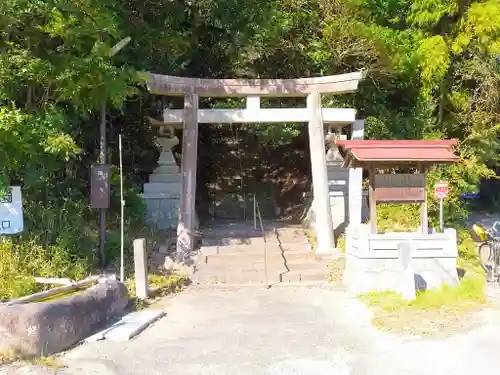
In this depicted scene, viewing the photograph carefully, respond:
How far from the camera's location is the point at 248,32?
13156 mm

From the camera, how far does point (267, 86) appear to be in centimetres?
1202

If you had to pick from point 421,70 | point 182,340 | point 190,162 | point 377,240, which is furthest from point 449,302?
point 421,70

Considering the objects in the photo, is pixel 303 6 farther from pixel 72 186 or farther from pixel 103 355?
pixel 103 355

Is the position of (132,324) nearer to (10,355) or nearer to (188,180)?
(10,355)

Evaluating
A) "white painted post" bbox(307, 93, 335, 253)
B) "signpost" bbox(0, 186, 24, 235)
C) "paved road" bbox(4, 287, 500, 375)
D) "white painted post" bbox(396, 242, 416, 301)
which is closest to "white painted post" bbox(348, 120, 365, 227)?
"white painted post" bbox(307, 93, 335, 253)

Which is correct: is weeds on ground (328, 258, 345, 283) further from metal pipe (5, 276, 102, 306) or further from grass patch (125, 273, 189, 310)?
metal pipe (5, 276, 102, 306)

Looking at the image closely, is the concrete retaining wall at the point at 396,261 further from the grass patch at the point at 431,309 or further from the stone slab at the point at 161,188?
the stone slab at the point at 161,188

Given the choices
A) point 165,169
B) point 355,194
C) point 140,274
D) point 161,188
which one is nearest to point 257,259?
point 140,274

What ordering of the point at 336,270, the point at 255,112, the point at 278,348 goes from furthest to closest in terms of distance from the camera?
1. the point at 255,112
2. the point at 336,270
3. the point at 278,348

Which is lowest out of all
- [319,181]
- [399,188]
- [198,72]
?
[399,188]

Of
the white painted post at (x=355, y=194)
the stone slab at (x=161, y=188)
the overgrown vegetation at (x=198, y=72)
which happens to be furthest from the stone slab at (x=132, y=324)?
the white painted post at (x=355, y=194)

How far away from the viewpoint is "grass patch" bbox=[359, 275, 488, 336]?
275 inches

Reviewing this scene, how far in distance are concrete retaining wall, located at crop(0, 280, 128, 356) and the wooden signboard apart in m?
5.35

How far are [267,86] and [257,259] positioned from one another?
4.07m
